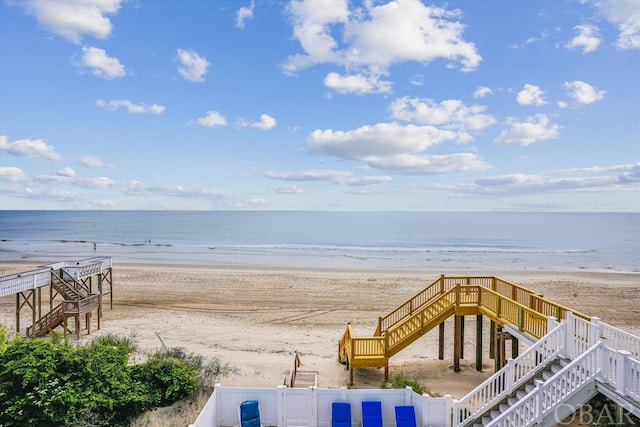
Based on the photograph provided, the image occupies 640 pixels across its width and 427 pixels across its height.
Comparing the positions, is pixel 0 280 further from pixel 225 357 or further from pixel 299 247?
pixel 299 247

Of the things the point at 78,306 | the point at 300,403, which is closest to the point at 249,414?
the point at 300,403

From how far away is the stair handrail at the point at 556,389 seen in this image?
806 centimetres

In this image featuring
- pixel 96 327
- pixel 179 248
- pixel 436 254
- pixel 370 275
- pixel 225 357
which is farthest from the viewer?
pixel 179 248

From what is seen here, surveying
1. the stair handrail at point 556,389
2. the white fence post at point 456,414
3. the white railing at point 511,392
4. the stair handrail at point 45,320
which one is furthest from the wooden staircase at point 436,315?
the stair handrail at point 45,320

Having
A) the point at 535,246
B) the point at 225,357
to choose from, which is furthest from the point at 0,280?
the point at 535,246

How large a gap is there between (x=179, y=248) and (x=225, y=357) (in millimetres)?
51930

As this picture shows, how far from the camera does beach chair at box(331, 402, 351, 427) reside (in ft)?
32.5

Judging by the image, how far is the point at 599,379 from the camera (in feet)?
26.2

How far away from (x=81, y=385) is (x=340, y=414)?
632 centimetres

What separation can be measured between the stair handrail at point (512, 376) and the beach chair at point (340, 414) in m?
2.49

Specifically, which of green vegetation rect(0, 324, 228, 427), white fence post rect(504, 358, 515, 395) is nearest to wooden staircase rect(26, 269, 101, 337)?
green vegetation rect(0, 324, 228, 427)

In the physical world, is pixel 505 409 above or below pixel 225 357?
above

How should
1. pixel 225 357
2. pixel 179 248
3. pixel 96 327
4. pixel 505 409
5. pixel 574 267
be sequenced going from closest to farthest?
pixel 505 409 < pixel 225 357 < pixel 96 327 < pixel 574 267 < pixel 179 248

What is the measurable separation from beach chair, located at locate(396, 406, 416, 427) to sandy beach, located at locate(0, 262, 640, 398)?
9.74 feet
